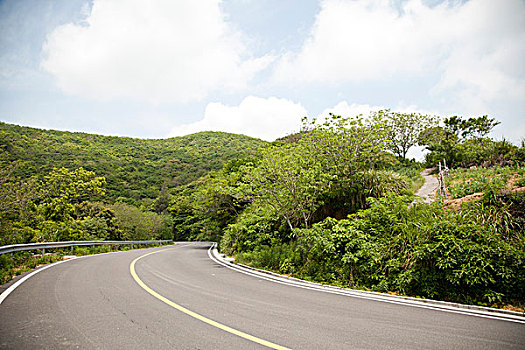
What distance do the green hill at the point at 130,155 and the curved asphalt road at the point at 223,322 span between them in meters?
32.9

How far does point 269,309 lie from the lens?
5.45 m

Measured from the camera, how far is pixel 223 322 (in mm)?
4605

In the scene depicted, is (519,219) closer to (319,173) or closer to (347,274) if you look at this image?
(347,274)

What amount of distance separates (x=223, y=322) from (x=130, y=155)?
234 feet

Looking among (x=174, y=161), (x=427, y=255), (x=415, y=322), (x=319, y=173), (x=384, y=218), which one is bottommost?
(x=415, y=322)

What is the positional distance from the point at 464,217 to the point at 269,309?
17.6 ft

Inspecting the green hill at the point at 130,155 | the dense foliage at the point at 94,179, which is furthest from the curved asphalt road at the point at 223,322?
the green hill at the point at 130,155

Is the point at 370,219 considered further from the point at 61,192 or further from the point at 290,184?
the point at 61,192

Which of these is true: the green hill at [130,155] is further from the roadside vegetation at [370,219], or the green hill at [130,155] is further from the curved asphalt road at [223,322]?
the curved asphalt road at [223,322]

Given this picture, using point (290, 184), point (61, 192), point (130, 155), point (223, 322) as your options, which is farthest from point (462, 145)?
point (130, 155)

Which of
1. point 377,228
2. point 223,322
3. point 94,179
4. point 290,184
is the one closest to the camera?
point 223,322

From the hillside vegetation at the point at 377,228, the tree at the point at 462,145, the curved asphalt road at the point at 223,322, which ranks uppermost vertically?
Answer: the tree at the point at 462,145

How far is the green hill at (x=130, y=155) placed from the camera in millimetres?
43781

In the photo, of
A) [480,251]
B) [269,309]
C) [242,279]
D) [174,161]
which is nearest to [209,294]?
[269,309]
